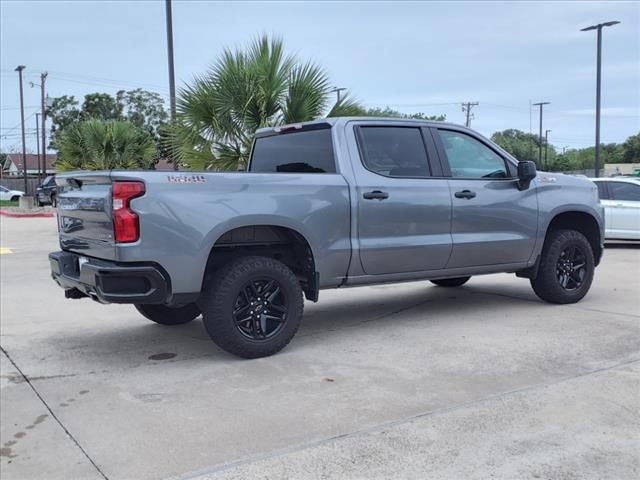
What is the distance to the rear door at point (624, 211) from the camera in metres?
13.4

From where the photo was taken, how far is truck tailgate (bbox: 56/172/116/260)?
4738 millimetres

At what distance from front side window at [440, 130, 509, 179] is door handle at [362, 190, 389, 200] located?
0.99m

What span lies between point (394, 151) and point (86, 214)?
2.87m

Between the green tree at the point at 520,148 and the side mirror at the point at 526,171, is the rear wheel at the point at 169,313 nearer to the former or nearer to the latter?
the side mirror at the point at 526,171

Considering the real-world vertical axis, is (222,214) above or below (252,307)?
above

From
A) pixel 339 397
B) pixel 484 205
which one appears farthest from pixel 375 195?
pixel 339 397

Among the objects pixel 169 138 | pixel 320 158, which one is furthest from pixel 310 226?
pixel 169 138

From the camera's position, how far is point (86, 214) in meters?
5.05

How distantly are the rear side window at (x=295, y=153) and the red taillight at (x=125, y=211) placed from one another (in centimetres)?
188

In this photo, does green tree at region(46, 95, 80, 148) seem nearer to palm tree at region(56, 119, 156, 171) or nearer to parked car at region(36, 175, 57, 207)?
parked car at region(36, 175, 57, 207)

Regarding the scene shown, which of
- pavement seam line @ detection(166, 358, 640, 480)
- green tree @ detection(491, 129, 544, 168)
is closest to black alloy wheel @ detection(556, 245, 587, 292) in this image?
pavement seam line @ detection(166, 358, 640, 480)

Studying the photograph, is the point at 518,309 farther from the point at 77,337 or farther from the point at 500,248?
the point at 77,337

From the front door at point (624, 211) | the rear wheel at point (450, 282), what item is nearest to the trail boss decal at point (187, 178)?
the rear wheel at point (450, 282)

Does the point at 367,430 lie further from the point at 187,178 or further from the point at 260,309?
the point at 187,178
